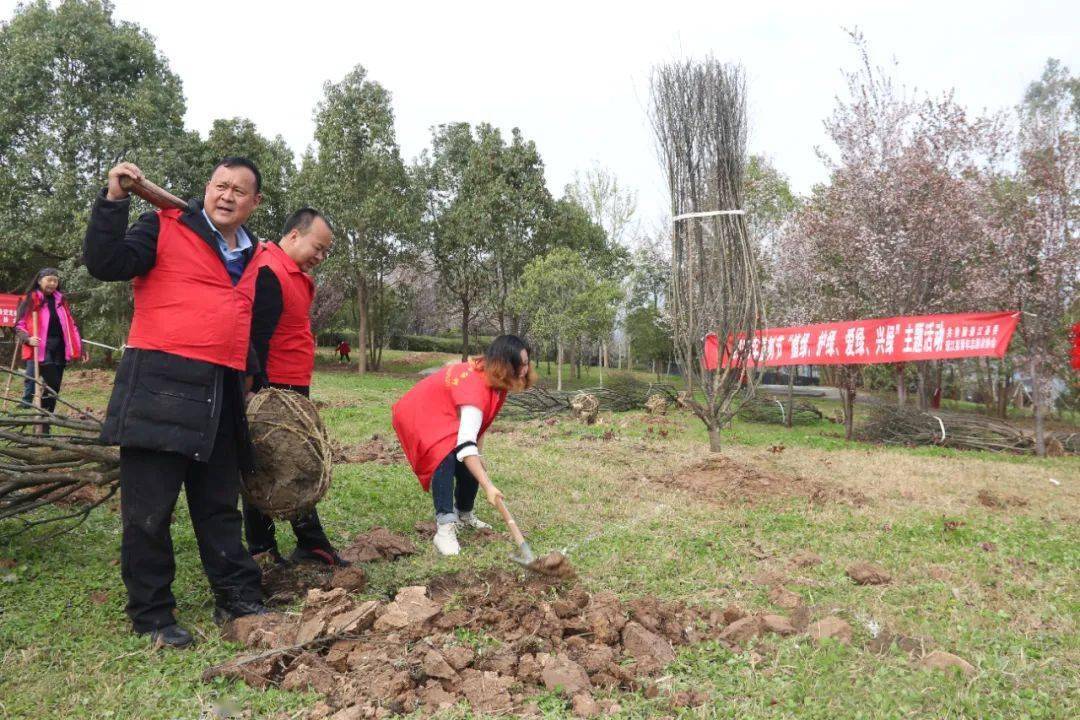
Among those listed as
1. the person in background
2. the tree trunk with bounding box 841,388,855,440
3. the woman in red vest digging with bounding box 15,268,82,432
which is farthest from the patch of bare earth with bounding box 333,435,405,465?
the person in background

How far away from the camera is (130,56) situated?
1845 cm

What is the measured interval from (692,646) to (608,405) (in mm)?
10133

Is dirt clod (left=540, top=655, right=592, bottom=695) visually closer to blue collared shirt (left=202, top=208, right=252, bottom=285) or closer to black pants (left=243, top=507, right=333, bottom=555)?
black pants (left=243, top=507, right=333, bottom=555)

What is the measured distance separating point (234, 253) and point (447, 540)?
1.97 metres

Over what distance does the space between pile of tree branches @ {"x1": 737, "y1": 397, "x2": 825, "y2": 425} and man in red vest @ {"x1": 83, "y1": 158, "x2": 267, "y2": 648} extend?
11.9 metres

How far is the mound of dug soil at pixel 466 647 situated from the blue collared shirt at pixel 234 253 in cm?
136

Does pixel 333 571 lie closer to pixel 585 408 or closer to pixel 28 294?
pixel 28 294

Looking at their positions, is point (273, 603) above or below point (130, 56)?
below

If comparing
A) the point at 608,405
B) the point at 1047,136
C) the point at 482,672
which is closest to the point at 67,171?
the point at 608,405

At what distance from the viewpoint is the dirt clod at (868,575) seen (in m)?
3.56

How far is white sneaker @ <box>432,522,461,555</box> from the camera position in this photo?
392cm

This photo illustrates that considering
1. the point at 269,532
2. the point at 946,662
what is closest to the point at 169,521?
the point at 269,532

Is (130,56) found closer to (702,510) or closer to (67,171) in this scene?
(67,171)

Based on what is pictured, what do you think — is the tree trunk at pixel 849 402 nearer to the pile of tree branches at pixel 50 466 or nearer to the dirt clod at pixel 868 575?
the dirt clod at pixel 868 575
